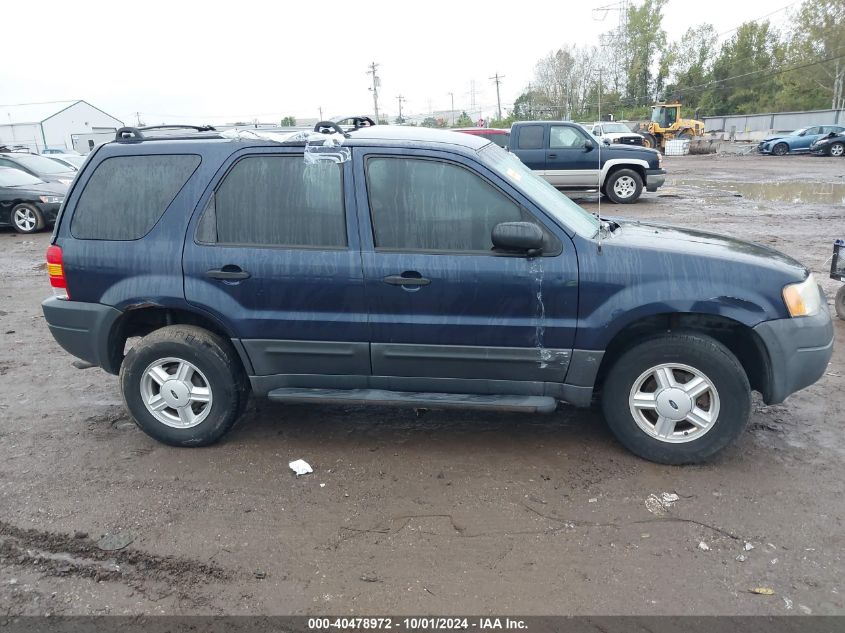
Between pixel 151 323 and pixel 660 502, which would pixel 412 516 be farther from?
pixel 151 323

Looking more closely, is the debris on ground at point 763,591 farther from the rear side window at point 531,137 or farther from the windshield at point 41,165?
the windshield at point 41,165

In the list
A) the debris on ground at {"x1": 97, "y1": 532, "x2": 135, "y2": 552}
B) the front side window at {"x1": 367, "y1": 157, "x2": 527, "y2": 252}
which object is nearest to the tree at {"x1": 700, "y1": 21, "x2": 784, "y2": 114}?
the front side window at {"x1": 367, "y1": 157, "x2": 527, "y2": 252}

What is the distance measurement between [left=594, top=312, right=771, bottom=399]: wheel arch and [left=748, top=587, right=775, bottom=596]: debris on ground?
1.27 meters

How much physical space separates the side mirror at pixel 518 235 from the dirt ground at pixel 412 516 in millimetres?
1318

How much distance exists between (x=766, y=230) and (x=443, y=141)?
9.87 meters

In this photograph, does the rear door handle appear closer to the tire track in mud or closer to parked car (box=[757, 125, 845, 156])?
the tire track in mud

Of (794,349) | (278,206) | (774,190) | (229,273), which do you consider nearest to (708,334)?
(794,349)

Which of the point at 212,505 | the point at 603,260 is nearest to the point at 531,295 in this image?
the point at 603,260

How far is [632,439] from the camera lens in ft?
12.4

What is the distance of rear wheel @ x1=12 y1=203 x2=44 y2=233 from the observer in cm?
1369

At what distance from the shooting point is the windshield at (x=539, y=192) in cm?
375

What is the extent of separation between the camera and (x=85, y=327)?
4.12 m

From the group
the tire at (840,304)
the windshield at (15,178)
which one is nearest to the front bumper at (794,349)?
the tire at (840,304)

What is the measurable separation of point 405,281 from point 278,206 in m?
0.92
